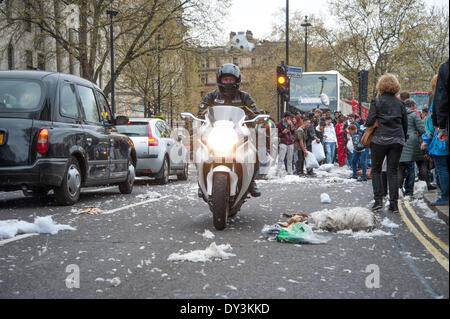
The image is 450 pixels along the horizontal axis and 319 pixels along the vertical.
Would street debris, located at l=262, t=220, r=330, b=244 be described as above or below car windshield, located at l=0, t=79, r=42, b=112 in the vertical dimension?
below

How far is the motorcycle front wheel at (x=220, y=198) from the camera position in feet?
23.1

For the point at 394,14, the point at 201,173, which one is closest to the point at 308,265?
the point at 201,173

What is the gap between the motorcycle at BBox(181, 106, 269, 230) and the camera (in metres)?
7.16

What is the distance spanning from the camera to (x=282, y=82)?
799 inches

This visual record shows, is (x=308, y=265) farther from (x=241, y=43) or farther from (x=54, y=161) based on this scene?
(x=241, y=43)

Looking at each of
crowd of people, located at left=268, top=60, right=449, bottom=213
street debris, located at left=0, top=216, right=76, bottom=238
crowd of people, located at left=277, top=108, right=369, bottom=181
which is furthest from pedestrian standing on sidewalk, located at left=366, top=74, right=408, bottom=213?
crowd of people, located at left=277, top=108, right=369, bottom=181

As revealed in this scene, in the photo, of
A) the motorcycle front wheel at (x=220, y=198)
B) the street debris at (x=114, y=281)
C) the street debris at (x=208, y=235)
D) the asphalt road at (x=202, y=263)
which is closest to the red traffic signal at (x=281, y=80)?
the asphalt road at (x=202, y=263)

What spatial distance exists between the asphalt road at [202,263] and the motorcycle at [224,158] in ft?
1.21

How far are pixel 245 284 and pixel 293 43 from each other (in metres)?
60.9

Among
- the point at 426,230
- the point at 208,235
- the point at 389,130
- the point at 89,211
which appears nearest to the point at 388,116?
the point at 389,130

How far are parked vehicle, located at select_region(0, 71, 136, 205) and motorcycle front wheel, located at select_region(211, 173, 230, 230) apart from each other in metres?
3.19

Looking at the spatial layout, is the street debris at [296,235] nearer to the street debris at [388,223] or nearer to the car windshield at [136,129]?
the street debris at [388,223]

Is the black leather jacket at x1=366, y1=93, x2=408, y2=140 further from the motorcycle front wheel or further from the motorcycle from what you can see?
the motorcycle front wheel
